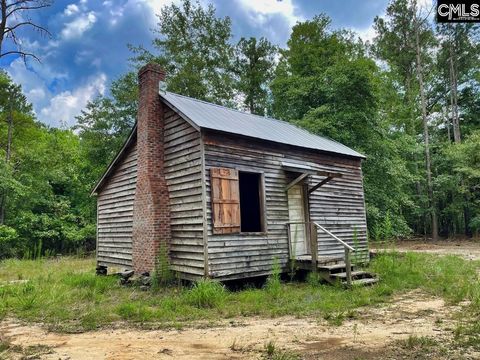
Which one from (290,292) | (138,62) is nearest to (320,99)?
(138,62)

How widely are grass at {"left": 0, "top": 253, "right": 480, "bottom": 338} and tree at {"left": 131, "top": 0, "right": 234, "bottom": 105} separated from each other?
19.8 meters

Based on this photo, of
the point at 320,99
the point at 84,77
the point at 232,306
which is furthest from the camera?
the point at 84,77

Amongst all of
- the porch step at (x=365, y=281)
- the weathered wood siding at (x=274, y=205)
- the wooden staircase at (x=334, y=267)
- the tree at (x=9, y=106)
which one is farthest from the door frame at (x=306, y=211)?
the tree at (x=9, y=106)

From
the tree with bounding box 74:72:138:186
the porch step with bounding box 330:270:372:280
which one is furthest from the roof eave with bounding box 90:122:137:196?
the tree with bounding box 74:72:138:186

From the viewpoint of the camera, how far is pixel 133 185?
456 inches

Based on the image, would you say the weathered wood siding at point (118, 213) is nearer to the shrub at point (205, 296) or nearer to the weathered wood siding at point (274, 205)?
the weathered wood siding at point (274, 205)

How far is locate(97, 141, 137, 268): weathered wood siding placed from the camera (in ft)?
38.3

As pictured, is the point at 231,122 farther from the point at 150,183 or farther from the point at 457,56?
the point at 457,56

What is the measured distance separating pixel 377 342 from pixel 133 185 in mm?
8696

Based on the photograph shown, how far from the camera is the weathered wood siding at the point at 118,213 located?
1169cm

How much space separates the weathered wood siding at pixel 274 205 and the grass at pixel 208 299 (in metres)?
0.76

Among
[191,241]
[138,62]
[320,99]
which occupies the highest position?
[138,62]

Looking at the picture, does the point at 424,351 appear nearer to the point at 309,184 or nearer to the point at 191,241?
the point at 191,241

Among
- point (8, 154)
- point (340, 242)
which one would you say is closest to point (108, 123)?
point (8, 154)
